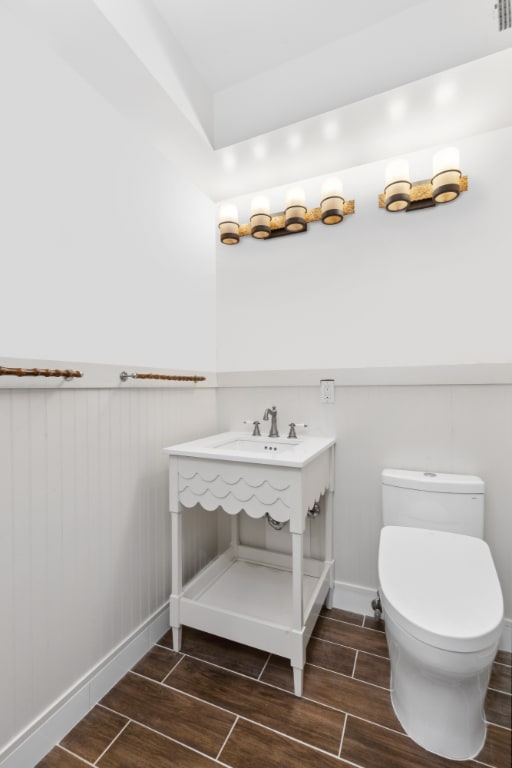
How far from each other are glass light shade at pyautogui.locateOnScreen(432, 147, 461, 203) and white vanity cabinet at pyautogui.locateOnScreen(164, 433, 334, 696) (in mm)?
1118

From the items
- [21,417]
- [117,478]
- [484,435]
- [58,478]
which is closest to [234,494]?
[117,478]

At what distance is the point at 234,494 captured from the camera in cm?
126

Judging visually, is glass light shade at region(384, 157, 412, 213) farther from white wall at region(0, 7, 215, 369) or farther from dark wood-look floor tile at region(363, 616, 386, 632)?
dark wood-look floor tile at region(363, 616, 386, 632)

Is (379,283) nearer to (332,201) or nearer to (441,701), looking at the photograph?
(332,201)

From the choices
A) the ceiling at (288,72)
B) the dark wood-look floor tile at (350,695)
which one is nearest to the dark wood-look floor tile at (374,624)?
the dark wood-look floor tile at (350,695)

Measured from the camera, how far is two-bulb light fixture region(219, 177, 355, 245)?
1.58 metres

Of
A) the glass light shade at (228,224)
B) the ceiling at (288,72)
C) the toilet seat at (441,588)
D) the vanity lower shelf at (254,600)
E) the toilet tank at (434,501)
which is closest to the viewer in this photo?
the toilet seat at (441,588)

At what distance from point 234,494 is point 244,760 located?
2.35 feet

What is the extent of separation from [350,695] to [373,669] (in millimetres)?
160

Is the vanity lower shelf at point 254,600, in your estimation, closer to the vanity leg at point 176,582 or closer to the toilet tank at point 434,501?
the vanity leg at point 176,582

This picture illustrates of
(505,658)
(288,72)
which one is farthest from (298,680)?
(288,72)

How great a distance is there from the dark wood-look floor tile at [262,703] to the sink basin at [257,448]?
2.59 feet

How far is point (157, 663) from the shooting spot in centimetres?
134

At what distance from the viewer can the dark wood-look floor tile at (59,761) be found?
0.97m
